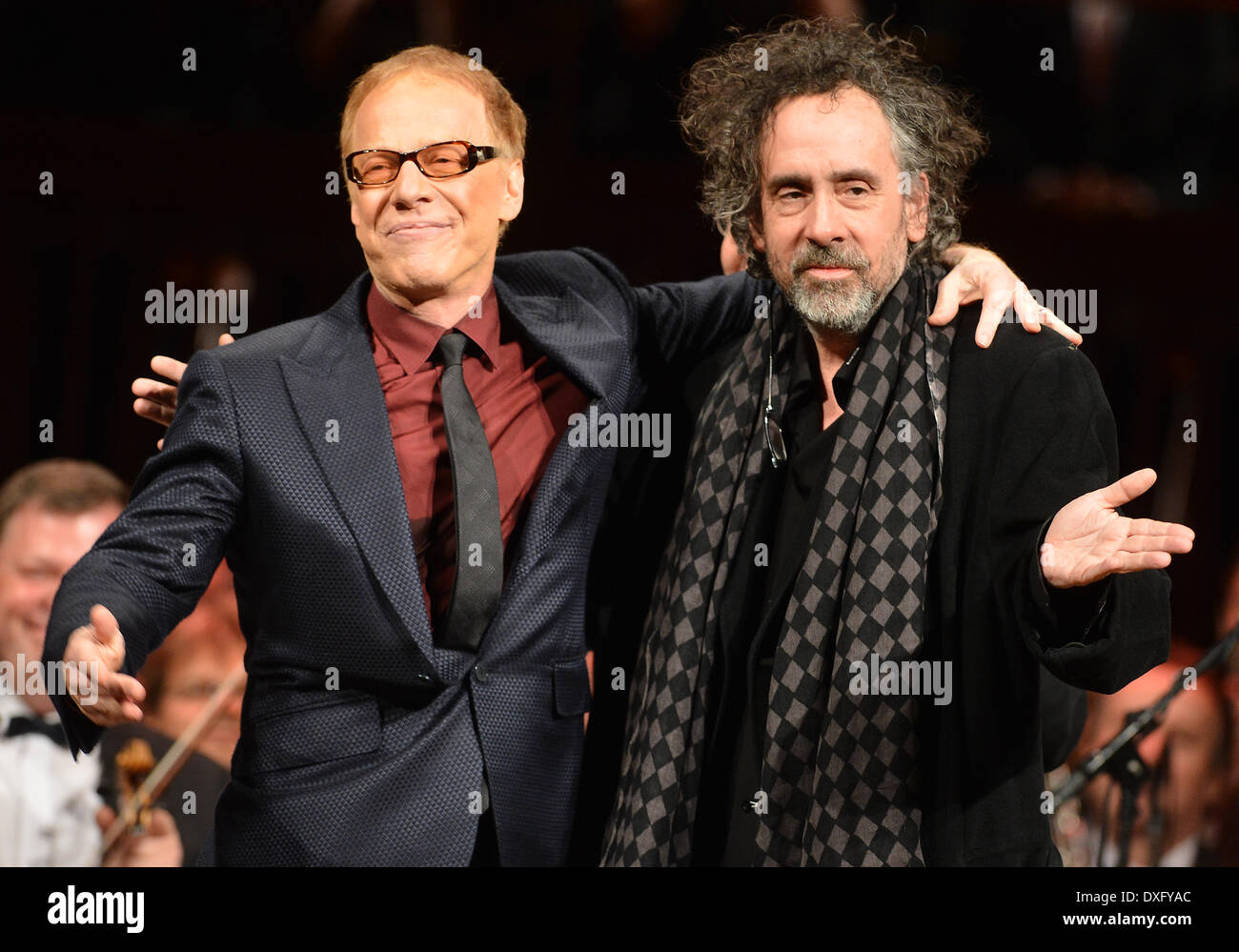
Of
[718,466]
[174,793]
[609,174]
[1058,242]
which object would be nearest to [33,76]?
[609,174]

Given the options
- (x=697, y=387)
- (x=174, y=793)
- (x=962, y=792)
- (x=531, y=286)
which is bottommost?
(x=174, y=793)

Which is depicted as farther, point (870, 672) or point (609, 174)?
point (609, 174)

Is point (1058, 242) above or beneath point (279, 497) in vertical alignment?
above

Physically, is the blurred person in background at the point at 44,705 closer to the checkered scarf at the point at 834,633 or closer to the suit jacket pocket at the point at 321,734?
the suit jacket pocket at the point at 321,734

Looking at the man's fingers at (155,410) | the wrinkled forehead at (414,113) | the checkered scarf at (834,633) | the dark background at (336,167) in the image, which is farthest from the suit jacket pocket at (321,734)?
the dark background at (336,167)

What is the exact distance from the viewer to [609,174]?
10.3 ft

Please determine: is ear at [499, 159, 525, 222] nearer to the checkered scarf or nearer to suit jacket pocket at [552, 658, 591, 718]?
the checkered scarf

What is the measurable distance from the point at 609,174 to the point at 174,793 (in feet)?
5.39

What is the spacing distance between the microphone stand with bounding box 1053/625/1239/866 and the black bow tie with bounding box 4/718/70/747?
1967mm

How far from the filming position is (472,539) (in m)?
1.63

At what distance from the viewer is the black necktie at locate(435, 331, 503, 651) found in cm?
163

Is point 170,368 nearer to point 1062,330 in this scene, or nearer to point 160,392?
point 160,392

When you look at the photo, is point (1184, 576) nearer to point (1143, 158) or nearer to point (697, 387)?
point (1143, 158)

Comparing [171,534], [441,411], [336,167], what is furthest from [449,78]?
[336,167]
